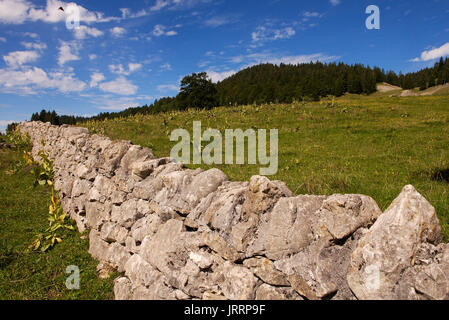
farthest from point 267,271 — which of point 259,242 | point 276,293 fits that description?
point 259,242

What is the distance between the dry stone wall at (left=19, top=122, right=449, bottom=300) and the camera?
2389 mm

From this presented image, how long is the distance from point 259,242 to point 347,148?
703 cm

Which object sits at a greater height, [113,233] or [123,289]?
[113,233]

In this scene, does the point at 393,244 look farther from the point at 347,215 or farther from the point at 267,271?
the point at 267,271

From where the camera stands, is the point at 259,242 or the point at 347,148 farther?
the point at 347,148

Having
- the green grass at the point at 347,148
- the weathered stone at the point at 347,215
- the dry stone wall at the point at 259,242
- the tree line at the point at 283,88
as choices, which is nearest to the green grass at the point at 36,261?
the dry stone wall at the point at 259,242

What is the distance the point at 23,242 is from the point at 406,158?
1210cm

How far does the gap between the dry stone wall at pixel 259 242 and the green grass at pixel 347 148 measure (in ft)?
4.65

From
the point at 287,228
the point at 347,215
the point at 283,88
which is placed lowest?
the point at 287,228

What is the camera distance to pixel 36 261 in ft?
23.3

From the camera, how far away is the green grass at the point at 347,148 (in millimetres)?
5148

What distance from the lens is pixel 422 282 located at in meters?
2.21
